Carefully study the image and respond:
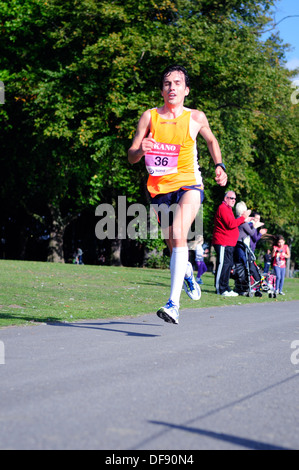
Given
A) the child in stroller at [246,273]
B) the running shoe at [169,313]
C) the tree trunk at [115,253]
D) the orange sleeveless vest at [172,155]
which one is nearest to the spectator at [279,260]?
the child in stroller at [246,273]

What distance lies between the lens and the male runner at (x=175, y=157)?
7.05m

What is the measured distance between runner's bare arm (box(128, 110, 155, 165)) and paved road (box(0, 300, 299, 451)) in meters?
1.80

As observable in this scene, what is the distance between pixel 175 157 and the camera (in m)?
7.08

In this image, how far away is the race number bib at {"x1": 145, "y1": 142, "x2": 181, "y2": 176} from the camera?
705 cm

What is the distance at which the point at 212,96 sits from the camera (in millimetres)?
28922

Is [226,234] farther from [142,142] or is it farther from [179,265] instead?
[142,142]

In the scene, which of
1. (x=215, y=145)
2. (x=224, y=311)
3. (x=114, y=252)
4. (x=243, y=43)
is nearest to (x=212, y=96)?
(x=243, y=43)

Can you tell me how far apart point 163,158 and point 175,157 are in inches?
4.9

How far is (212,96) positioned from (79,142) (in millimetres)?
6127

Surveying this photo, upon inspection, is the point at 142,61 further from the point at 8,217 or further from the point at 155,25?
the point at 8,217

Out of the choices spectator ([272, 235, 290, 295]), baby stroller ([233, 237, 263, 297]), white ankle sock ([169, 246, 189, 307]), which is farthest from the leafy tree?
white ankle sock ([169, 246, 189, 307])

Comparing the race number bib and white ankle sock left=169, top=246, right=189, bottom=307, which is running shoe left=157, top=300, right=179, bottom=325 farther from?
the race number bib

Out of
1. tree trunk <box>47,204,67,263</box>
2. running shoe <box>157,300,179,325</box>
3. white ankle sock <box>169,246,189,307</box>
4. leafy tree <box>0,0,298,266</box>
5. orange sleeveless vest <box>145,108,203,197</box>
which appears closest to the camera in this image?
running shoe <box>157,300,179,325</box>

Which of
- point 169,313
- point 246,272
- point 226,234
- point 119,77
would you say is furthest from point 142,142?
point 119,77
